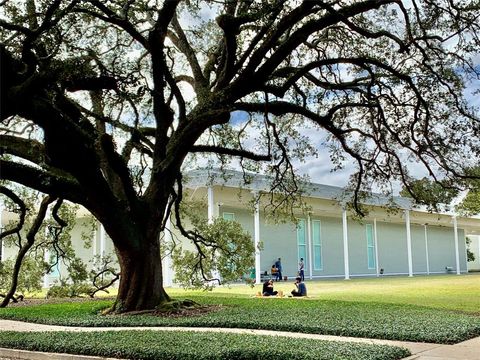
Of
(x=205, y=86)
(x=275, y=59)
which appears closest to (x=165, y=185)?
(x=205, y=86)

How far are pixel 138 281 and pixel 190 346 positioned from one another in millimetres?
7069

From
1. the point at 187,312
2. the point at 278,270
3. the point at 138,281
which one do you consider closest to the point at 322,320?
the point at 187,312

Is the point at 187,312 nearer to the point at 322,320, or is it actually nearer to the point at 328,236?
the point at 322,320

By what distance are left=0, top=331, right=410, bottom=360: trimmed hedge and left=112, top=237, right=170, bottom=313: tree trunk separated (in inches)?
173

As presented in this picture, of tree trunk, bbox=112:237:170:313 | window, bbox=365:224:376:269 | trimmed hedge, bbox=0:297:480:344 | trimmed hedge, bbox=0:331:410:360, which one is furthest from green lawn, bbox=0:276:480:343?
window, bbox=365:224:376:269

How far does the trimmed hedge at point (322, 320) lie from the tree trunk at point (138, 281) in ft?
2.90

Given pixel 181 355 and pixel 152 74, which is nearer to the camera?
pixel 181 355

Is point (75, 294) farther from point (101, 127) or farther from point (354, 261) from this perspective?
point (354, 261)

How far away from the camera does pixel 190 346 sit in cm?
838

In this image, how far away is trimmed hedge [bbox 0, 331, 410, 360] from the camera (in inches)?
296

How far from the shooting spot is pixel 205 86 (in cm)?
1653

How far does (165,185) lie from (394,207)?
25.2ft

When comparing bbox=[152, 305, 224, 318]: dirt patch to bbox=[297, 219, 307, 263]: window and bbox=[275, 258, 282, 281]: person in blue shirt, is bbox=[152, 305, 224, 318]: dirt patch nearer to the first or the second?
bbox=[275, 258, 282, 281]: person in blue shirt

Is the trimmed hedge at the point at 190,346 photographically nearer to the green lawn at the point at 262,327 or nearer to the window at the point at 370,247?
the green lawn at the point at 262,327
